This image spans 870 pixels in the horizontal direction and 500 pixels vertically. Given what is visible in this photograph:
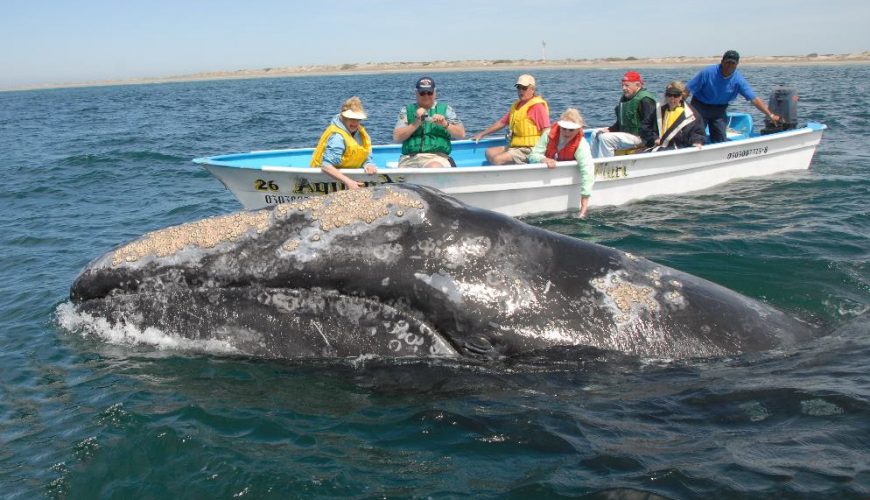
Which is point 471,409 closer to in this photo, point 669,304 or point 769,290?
point 669,304

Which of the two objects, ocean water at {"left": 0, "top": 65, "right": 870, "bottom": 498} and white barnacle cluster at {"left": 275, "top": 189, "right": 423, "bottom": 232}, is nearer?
ocean water at {"left": 0, "top": 65, "right": 870, "bottom": 498}

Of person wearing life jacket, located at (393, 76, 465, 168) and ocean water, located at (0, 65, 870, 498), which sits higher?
person wearing life jacket, located at (393, 76, 465, 168)

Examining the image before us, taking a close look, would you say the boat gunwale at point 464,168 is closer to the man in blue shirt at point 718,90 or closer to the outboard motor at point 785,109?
the man in blue shirt at point 718,90

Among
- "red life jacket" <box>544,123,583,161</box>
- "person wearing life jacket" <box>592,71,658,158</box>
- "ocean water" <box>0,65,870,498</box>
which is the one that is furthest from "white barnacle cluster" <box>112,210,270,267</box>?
"person wearing life jacket" <box>592,71,658,158</box>

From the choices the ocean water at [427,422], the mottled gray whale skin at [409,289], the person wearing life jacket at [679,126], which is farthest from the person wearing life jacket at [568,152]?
the mottled gray whale skin at [409,289]

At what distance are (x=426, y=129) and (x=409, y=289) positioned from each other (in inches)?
268

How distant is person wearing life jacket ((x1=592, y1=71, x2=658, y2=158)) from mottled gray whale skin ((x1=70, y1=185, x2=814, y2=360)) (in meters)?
8.24

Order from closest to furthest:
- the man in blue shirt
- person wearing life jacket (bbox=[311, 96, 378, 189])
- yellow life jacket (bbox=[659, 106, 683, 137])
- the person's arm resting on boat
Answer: person wearing life jacket (bbox=[311, 96, 378, 189])
the person's arm resting on boat
yellow life jacket (bbox=[659, 106, 683, 137])
the man in blue shirt

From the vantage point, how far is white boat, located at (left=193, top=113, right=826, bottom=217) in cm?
1071

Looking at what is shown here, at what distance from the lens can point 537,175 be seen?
1147cm

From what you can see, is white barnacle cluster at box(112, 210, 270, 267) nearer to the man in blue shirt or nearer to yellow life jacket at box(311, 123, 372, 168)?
yellow life jacket at box(311, 123, 372, 168)

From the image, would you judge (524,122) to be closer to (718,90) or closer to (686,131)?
(686,131)

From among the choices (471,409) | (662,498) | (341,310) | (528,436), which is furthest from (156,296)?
(662,498)

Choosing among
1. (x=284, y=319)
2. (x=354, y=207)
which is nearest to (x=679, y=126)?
(x=354, y=207)
